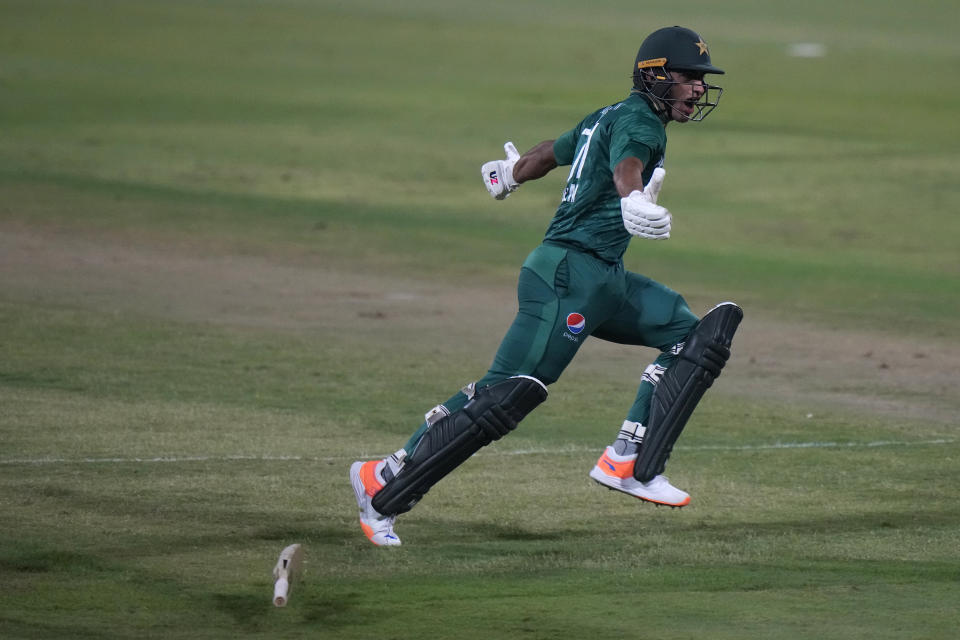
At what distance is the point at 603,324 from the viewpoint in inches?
267

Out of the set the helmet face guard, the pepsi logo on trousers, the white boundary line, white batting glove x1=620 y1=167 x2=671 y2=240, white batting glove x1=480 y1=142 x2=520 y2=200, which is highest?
the helmet face guard

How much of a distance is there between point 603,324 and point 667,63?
1096 millimetres

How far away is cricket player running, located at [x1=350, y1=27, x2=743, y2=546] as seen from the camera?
635cm

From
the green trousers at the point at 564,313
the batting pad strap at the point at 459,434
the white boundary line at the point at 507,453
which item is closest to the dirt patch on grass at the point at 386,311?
the white boundary line at the point at 507,453

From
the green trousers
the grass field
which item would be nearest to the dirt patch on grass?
the grass field

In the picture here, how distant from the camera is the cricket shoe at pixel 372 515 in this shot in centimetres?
645

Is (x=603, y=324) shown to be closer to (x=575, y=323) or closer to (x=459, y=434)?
(x=575, y=323)

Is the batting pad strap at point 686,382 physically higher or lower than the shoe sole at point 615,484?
higher

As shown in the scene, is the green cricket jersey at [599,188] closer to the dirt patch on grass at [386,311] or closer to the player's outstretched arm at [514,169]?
the player's outstretched arm at [514,169]

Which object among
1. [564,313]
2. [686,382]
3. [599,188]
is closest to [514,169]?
[599,188]

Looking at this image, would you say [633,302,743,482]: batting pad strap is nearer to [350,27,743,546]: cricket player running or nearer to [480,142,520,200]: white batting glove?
[350,27,743,546]: cricket player running

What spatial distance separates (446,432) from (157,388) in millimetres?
3926

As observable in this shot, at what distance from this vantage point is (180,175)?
2114cm

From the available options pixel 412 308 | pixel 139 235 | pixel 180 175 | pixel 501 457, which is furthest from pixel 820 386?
pixel 180 175
